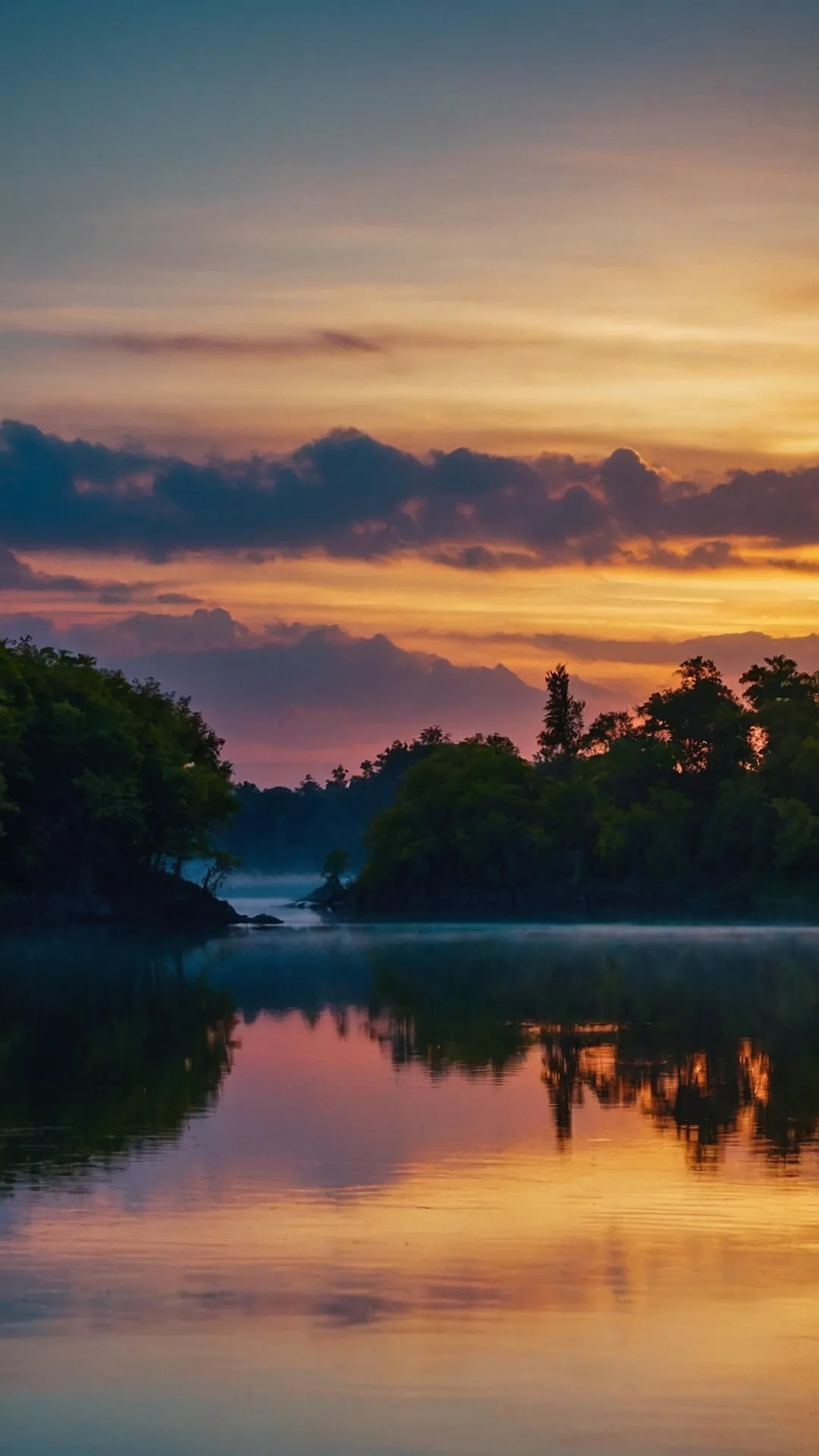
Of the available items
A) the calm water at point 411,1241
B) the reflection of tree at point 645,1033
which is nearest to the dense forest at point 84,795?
the reflection of tree at point 645,1033

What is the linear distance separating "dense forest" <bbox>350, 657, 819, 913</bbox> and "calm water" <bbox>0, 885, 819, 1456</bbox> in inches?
3150

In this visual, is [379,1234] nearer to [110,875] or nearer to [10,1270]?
[10,1270]

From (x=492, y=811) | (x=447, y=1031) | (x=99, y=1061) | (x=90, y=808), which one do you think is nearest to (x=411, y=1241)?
(x=99, y=1061)

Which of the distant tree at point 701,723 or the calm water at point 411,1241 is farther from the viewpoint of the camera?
the distant tree at point 701,723

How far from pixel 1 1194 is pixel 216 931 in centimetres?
6869

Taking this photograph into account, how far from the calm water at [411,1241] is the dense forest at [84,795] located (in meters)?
56.1

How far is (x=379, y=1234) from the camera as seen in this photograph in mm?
13266

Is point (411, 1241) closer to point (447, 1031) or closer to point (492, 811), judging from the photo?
point (447, 1031)

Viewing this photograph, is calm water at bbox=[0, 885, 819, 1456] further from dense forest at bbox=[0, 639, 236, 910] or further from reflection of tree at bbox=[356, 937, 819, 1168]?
dense forest at bbox=[0, 639, 236, 910]


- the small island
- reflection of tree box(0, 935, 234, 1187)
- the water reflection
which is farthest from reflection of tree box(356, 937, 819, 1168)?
the small island

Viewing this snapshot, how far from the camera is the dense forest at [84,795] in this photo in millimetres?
85375

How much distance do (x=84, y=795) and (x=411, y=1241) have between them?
7543cm

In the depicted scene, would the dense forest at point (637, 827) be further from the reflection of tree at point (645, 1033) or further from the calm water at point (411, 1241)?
the calm water at point (411, 1241)

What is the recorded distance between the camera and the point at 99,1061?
25469mm
